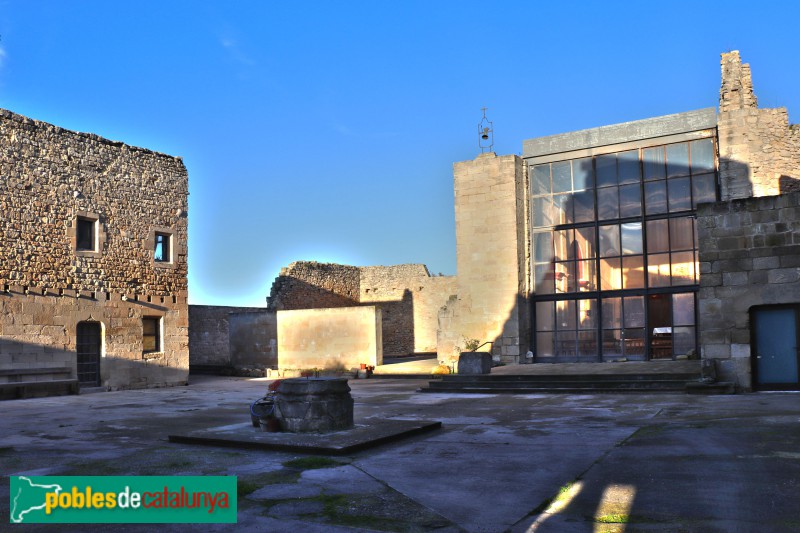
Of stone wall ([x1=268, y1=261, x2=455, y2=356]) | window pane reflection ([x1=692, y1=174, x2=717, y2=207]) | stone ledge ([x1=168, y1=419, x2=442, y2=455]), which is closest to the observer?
stone ledge ([x1=168, y1=419, x2=442, y2=455])

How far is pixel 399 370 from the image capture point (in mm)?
21781

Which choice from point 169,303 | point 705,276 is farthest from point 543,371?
point 169,303

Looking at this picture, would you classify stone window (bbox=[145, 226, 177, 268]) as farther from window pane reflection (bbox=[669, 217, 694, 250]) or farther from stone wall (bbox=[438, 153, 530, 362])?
window pane reflection (bbox=[669, 217, 694, 250])

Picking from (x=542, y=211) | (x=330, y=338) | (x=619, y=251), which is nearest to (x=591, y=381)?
(x=619, y=251)

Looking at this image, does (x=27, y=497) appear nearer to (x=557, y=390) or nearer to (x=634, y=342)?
(x=557, y=390)

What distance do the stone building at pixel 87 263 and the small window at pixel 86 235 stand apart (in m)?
0.03

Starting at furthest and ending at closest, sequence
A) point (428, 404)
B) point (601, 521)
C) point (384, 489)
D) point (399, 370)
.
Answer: point (399, 370), point (428, 404), point (384, 489), point (601, 521)

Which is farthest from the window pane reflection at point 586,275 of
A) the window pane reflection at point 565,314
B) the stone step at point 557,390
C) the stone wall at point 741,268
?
the stone wall at point 741,268

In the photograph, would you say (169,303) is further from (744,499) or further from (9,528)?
(744,499)

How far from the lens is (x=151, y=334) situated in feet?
67.5

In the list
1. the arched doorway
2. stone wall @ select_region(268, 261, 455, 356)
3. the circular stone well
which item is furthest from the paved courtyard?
stone wall @ select_region(268, 261, 455, 356)

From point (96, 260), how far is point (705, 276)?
50.5ft

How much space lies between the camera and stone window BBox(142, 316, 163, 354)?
2038 cm

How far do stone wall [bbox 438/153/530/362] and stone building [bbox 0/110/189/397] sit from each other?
8.67 m
